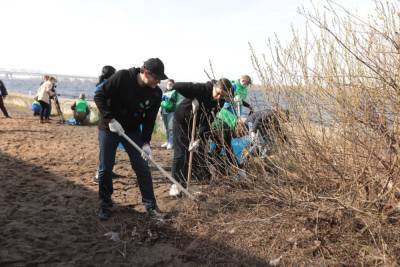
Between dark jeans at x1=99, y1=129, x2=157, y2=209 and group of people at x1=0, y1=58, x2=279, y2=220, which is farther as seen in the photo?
dark jeans at x1=99, y1=129, x2=157, y2=209

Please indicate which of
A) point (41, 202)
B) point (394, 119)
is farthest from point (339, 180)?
point (41, 202)

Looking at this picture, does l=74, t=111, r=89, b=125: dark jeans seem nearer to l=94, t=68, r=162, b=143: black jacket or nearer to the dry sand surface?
the dry sand surface

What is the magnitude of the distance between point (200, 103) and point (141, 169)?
1.04 m

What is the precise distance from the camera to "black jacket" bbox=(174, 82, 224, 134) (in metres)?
4.14

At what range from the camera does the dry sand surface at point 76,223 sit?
316cm

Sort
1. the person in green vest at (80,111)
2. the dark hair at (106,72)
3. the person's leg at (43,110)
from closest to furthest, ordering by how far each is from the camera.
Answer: the dark hair at (106,72)
the person's leg at (43,110)
the person in green vest at (80,111)

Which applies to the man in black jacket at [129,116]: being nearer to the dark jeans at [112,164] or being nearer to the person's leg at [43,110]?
the dark jeans at [112,164]

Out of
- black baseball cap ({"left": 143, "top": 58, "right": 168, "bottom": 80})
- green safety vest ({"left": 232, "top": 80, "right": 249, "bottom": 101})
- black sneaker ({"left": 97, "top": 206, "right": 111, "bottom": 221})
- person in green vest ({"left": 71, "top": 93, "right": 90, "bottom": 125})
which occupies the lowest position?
black sneaker ({"left": 97, "top": 206, "right": 111, "bottom": 221})

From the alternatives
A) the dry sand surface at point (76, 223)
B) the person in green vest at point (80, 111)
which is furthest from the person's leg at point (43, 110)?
the dry sand surface at point (76, 223)

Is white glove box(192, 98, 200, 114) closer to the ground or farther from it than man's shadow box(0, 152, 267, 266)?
farther from it

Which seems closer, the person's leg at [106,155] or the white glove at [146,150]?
the person's leg at [106,155]

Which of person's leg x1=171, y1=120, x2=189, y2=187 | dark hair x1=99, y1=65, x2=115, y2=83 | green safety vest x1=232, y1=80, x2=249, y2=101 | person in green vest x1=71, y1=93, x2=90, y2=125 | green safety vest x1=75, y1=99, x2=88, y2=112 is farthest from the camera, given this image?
person in green vest x1=71, y1=93, x2=90, y2=125

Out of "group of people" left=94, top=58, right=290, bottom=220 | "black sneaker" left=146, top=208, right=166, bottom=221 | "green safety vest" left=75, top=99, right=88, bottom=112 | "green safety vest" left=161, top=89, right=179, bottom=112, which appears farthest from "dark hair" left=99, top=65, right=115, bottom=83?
"green safety vest" left=75, top=99, right=88, bottom=112

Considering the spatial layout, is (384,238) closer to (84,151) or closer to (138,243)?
(138,243)
